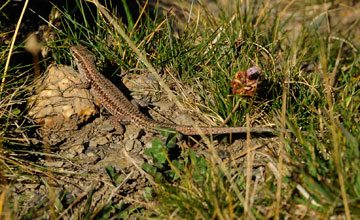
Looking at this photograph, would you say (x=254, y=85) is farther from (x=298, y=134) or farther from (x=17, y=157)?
(x=17, y=157)

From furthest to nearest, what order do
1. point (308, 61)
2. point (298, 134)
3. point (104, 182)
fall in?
point (308, 61), point (104, 182), point (298, 134)

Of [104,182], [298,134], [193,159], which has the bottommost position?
[104,182]

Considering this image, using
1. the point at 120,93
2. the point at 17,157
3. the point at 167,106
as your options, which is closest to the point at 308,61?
the point at 167,106

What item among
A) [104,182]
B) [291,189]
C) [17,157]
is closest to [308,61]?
[291,189]

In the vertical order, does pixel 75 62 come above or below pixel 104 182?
above

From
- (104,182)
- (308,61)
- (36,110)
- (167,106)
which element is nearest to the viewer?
(104,182)

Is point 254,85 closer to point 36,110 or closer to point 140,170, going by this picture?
point 140,170

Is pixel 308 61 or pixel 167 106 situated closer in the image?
pixel 167 106
